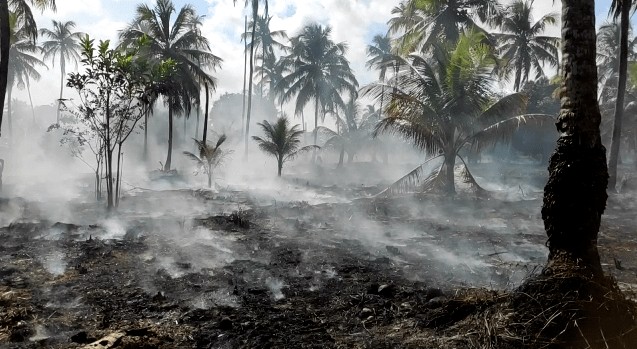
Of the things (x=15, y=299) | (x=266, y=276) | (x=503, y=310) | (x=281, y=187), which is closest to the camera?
(x=503, y=310)

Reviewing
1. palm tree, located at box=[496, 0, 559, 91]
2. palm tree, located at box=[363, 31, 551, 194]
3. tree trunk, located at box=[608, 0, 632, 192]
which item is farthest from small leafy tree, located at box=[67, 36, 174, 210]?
palm tree, located at box=[496, 0, 559, 91]

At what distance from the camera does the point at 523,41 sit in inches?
1028

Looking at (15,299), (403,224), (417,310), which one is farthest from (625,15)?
(15,299)

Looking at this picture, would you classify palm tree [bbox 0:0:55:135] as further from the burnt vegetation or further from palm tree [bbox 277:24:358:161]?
palm tree [bbox 277:24:358:161]

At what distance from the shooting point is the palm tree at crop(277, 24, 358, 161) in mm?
33062

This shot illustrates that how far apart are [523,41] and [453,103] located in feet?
59.3

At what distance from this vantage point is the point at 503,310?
3252 mm

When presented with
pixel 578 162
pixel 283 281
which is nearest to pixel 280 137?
pixel 283 281

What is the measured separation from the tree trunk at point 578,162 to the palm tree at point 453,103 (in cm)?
839

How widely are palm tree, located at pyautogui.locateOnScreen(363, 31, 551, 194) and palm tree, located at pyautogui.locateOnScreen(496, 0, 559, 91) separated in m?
15.4

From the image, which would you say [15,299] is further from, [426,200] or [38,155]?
[38,155]

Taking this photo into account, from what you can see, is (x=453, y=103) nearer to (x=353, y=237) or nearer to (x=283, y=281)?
(x=353, y=237)

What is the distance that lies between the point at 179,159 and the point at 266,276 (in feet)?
91.0

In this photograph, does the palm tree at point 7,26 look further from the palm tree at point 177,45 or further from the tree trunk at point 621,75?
the tree trunk at point 621,75
